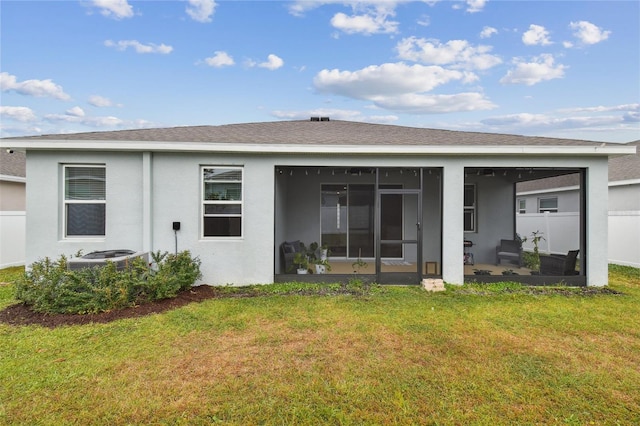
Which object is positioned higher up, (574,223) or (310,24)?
(310,24)

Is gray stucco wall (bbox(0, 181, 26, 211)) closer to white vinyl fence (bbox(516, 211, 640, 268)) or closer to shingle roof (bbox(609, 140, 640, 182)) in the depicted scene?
white vinyl fence (bbox(516, 211, 640, 268))

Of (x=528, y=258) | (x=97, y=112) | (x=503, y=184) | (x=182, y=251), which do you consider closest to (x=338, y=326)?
(x=182, y=251)

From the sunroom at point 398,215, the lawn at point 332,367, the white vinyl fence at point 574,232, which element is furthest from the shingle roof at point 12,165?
the white vinyl fence at point 574,232

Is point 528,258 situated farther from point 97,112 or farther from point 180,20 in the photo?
point 97,112

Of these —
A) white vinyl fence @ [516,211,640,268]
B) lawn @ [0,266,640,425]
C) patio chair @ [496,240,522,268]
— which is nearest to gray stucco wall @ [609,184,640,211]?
white vinyl fence @ [516,211,640,268]

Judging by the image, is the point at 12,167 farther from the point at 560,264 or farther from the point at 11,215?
the point at 560,264

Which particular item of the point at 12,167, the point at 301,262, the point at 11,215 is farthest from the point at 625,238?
the point at 12,167

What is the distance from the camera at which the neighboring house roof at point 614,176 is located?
10.4 meters

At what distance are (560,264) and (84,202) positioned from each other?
10.6m

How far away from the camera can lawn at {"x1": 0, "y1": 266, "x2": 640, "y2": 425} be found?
8.46 ft

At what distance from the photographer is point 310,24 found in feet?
40.5

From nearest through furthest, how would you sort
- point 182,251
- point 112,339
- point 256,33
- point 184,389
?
point 184,389 → point 112,339 → point 182,251 → point 256,33

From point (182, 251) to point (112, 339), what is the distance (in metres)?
2.71

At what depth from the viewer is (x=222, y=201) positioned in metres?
6.79
